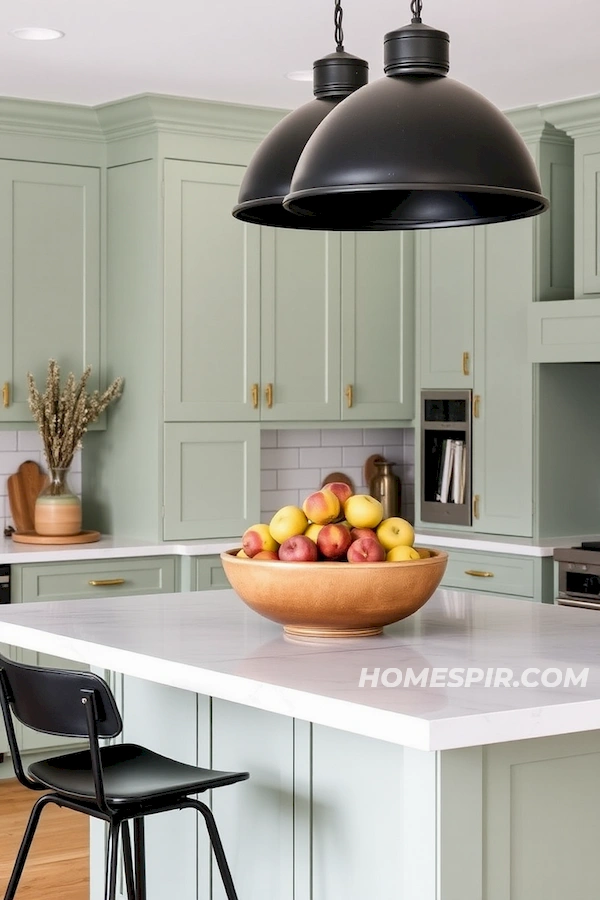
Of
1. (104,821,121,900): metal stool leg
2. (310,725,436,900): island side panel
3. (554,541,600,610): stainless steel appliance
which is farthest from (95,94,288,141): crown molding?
(104,821,121,900): metal stool leg

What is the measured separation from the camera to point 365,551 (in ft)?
9.22

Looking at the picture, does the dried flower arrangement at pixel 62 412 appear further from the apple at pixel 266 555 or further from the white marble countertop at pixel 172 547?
the apple at pixel 266 555

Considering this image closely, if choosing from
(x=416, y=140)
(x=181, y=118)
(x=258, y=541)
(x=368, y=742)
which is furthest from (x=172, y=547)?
(x=416, y=140)

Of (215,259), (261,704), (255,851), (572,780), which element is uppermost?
(215,259)

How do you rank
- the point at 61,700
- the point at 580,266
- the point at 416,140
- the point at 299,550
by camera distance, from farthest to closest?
the point at 580,266, the point at 299,550, the point at 61,700, the point at 416,140

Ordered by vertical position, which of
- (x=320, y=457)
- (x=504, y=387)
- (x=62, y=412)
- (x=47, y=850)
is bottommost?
(x=47, y=850)

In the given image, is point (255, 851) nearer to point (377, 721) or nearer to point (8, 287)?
point (377, 721)

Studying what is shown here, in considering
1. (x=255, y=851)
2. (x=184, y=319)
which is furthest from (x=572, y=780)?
(x=184, y=319)

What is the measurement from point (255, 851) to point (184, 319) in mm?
2913

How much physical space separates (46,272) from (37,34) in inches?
50.4

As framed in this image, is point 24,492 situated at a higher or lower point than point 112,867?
higher

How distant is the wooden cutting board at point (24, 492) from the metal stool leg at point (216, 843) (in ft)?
10.2

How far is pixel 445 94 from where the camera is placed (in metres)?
2.34

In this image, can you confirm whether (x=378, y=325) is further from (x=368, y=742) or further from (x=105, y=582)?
(x=368, y=742)
